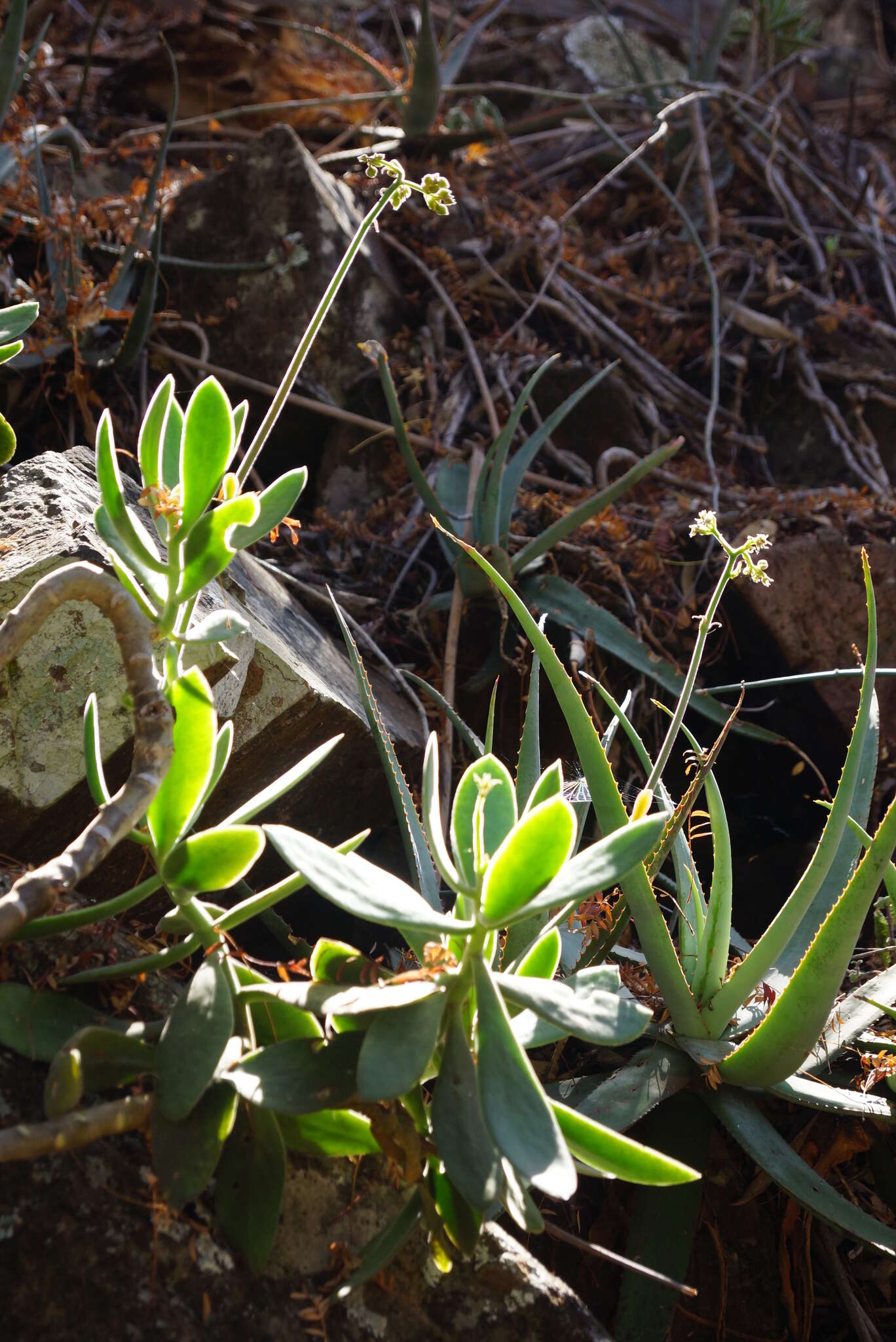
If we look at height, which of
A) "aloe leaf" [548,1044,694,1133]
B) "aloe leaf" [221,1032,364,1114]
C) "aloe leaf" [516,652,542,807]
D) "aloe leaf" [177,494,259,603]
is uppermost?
"aloe leaf" [177,494,259,603]

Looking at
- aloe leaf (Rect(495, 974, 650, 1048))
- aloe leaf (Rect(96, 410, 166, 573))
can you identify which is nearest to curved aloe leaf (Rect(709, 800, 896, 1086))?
aloe leaf (Rect(495, 974, 650, 1048))

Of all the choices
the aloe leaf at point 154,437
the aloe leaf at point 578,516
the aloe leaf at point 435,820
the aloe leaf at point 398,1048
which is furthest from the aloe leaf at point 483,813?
the aloe leaf at point 578,516

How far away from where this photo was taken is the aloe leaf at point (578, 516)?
5.72 ft

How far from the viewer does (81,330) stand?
7.08 feet

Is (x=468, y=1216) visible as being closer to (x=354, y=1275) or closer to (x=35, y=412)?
(x=354, y=1275)

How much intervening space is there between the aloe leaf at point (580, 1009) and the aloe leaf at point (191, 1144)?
0.27 metres

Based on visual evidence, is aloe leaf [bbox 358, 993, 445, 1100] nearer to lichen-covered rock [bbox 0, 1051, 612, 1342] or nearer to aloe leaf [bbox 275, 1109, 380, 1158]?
aloe leaf [bbox 275, 1109, 380, 1158]

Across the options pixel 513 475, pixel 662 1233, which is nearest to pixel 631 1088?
pixel 662 1233

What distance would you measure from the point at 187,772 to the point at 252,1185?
373 millimetres

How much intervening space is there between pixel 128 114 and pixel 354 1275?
3.60m

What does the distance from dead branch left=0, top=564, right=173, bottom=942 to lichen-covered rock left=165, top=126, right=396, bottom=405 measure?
1764 mm

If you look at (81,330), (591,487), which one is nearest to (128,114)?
(81,330)

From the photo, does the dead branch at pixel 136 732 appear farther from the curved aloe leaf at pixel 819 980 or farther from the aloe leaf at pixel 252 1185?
the curved aloe leaf at pixel 819 980

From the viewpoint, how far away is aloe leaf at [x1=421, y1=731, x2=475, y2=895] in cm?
84
